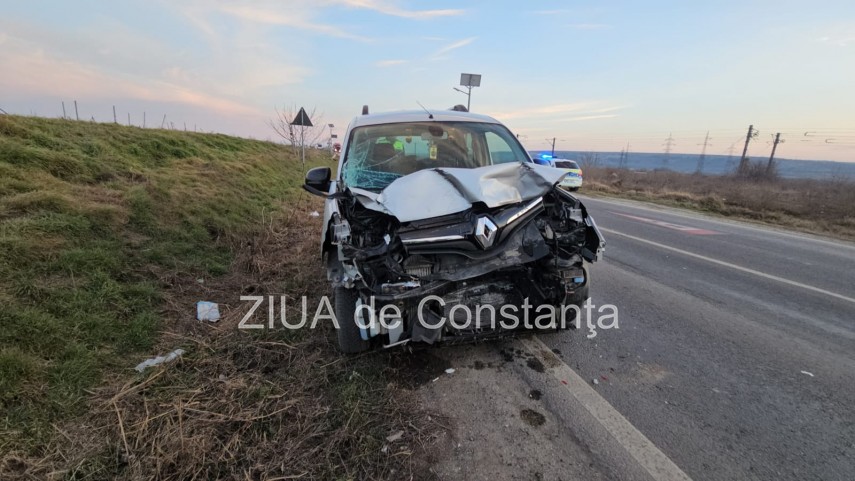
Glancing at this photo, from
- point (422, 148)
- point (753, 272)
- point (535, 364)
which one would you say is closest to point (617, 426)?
point (535, 364)

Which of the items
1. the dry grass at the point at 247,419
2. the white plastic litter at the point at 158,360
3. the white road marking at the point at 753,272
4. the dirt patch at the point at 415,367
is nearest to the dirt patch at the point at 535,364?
the dirt patch at the point at 415,367

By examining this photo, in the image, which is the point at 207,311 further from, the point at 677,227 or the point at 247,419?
the point at 677,227

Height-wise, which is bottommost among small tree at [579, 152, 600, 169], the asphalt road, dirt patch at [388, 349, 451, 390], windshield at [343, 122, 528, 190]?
dirt patch at [388, 349, 451, 390]

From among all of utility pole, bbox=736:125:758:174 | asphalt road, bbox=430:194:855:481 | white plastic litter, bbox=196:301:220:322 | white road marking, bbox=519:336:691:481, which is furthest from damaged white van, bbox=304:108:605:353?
utility pole, bbox=736:125:758:174

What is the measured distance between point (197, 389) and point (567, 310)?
8.66 ft

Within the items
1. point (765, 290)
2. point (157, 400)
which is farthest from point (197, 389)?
point (765, 290)

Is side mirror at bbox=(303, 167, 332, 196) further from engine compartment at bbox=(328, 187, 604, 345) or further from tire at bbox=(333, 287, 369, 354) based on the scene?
tire at bbox=(333, 287, 369, 354)

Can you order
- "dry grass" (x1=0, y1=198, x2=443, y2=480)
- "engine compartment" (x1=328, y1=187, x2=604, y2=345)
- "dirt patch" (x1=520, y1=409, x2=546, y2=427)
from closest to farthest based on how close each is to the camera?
"dry grass" (x1=0, y1=198, x2=443, y2=480)
"dirt patch" (x1=520, y1=409, x2=546, y2=427)
"engine compartment" (x1=328, y1=187, x2=604, y2=345)

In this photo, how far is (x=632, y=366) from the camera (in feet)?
9.60

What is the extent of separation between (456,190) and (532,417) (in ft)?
5.05

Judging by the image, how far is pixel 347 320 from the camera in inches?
111

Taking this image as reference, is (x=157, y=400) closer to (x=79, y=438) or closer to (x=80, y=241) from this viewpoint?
(x=79, y=438)

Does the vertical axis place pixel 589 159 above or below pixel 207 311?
above

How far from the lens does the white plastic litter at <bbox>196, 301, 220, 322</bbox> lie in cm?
356
